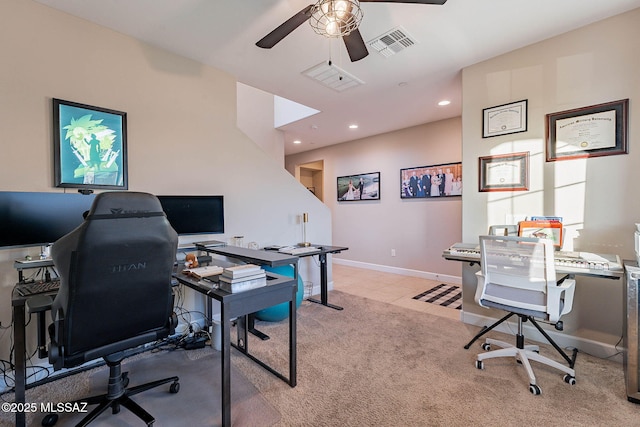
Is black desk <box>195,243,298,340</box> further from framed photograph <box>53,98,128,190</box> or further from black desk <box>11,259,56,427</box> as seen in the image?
black desk <box>11,259,56,427</box>

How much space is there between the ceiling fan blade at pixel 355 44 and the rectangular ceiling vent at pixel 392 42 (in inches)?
25.3

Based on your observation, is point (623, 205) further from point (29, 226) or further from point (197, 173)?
point (29, 226)

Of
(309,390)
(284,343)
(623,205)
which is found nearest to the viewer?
(309,390)

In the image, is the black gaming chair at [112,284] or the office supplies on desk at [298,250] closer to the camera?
the black gaming chair at [112,284]

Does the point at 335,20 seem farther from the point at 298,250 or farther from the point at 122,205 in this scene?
the point at 298,250

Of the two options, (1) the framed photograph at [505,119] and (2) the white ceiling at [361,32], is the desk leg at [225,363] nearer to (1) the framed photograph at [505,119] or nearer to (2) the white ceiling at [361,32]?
(2) the white ceiling at [361,32]

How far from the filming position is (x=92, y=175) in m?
2.25

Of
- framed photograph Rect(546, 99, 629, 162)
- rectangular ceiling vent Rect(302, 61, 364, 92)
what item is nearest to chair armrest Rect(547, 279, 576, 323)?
framed photograph Rect(546, 99, 629, 162)

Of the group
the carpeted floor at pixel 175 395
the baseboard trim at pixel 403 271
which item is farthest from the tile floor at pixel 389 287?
the carpeted floor at pixel 175 395

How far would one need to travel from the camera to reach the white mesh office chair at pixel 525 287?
6.28 ft

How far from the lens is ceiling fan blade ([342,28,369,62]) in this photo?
70.2 inches

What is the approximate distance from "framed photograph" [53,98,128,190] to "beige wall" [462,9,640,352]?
11.5 ft

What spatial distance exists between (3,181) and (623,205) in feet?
15.2

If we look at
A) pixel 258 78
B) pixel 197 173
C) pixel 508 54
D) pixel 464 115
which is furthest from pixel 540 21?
pixel 197 173
